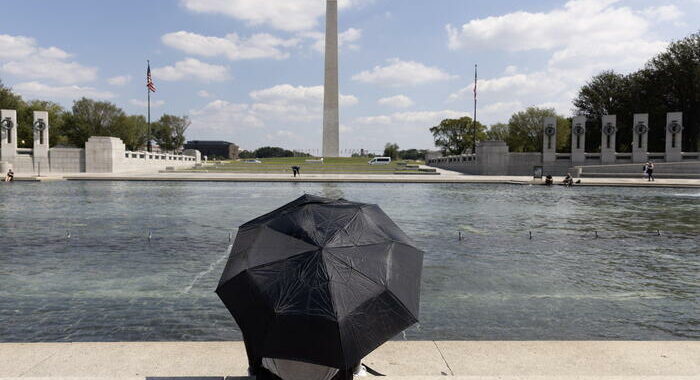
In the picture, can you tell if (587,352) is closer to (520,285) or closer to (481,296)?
(481,296)

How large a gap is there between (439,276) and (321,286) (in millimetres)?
6150

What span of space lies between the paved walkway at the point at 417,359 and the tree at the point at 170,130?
12098 centimetres

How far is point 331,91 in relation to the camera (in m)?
69.5

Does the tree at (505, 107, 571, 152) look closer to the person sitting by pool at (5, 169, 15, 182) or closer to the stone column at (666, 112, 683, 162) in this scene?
the stone column at (666, 112, 683, 162)

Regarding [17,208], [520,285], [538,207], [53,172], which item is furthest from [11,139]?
[520,285]

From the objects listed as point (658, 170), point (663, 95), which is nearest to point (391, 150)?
point (663, 95)

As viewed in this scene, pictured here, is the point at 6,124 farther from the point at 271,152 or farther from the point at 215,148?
the point at 271,152

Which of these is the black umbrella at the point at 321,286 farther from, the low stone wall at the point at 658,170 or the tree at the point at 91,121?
the tree at the point at 91,121

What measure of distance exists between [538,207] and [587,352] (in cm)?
1711

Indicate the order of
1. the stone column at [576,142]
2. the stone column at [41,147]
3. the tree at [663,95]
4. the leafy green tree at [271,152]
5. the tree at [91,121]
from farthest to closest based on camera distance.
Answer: the leafy green tree at [271,152] → the tree at [91,121] → the tree at [663,95] → the stone column at [576,142] → the stone column at [41,147]

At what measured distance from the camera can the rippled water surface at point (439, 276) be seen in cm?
625

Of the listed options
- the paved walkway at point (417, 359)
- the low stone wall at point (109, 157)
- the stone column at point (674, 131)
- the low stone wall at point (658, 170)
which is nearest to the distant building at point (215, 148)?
the low stone wall at point (109, 157)

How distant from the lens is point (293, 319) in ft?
9.73

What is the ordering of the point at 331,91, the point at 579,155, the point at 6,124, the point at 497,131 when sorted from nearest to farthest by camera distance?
1. the point at 6,124
2. the point at 579,155
3. the point at 331,91
4. the point at 497,131
